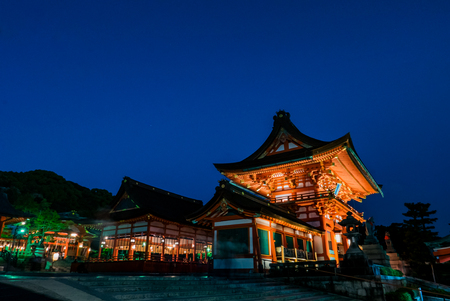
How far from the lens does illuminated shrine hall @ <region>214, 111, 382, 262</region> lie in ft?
78.2

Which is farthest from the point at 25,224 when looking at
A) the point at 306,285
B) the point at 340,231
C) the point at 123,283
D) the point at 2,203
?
the point at 340,231

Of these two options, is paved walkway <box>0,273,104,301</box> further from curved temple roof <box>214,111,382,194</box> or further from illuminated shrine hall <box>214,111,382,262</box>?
curved temple roof <box>214,111,382,194</box>

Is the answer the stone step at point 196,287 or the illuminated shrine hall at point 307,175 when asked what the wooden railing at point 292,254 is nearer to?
the illuminated shrine hall at point 307,175

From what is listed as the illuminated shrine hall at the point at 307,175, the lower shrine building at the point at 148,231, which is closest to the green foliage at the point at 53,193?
the lower shrine building at the point at 148,231

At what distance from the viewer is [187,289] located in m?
10.6

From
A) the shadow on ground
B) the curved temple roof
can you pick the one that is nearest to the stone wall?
the curved temple roof

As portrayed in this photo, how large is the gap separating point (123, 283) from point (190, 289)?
7.93 feet

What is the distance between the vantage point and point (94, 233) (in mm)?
39531

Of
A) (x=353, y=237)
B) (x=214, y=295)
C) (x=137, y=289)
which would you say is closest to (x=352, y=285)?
(x=353, y=237)

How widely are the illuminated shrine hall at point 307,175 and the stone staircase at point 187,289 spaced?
25.3 ft

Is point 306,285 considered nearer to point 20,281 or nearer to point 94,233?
point 20,281

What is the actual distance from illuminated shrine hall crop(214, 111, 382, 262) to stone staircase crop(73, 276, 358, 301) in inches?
303

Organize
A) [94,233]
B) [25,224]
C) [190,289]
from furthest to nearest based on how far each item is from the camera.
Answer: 1. [94,233]
2. [25,224]
3. [190,289]

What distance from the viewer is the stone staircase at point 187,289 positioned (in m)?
8.73
